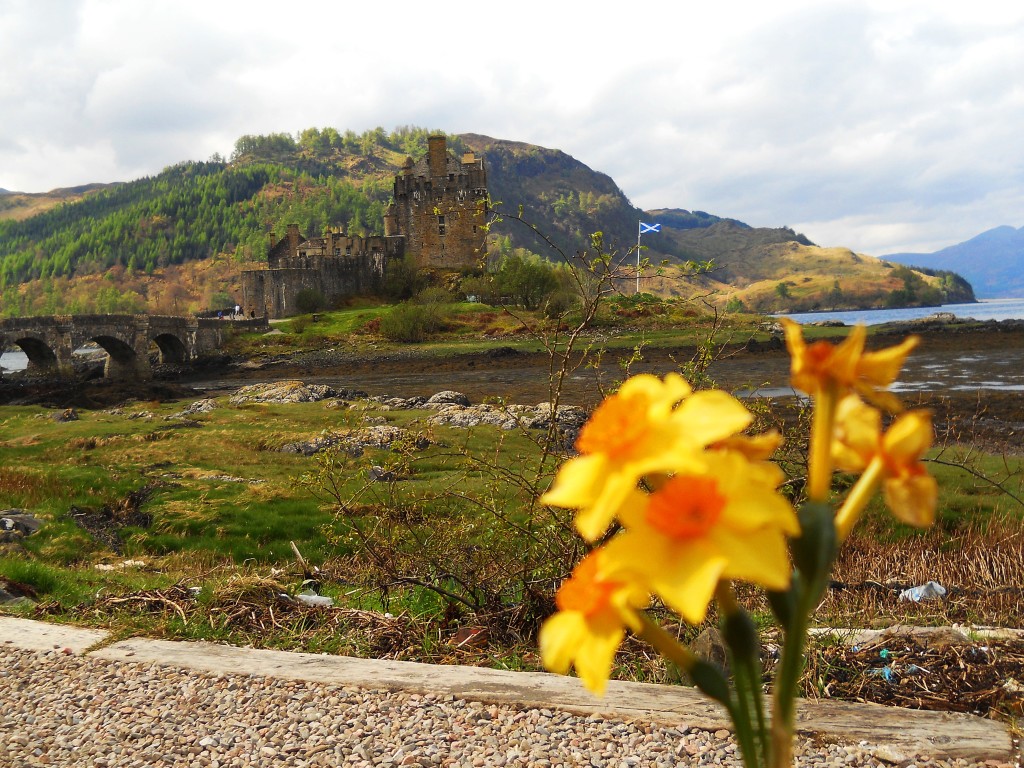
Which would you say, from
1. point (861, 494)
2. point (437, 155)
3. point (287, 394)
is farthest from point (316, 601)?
point (437, 155)

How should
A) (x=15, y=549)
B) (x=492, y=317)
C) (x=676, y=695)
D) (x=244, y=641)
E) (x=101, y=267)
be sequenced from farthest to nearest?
(x=101, y=267) < (x=492, y=317) < (x=15, y=549) < (x=244, y=641) < (x=676, y=695)

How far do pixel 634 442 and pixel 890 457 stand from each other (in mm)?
369

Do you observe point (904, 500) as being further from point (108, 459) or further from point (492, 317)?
point (492, 317)

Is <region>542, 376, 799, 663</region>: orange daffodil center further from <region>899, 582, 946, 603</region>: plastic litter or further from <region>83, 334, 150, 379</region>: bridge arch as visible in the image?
<region>83, 334, 150, 379</region>: bridge arch

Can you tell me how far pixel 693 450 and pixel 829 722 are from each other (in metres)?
4.05

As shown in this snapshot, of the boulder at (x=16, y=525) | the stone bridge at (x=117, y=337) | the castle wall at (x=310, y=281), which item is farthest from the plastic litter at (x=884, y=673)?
the castle wall at (x=310, y=281)

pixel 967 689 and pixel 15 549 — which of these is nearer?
pixel 967 689

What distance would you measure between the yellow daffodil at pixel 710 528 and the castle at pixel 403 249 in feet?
287

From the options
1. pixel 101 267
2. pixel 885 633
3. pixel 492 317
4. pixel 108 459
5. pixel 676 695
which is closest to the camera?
pixel 676 695

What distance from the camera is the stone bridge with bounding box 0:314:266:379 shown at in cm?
5816

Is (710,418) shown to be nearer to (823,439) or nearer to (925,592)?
(823,439)

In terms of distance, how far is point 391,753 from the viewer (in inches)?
170

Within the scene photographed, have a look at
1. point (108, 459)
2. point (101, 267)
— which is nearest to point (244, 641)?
point (108, 459)

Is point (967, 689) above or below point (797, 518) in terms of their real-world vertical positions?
below
